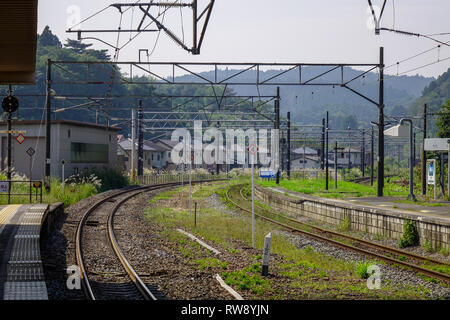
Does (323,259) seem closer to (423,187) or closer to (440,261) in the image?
(440,261)

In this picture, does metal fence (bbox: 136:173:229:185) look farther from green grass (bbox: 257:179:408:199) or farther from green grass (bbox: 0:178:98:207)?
green grass (bbox: 0:178:98:207)

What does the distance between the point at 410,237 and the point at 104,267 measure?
888cm

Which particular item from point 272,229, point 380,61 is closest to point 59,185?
point 272,229

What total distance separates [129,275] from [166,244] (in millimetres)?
4441

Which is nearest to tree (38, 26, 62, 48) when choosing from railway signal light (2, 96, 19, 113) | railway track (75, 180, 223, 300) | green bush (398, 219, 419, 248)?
railway signal light (2, 96, 19, 113)

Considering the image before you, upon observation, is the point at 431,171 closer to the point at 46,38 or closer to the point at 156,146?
the point at 156,146

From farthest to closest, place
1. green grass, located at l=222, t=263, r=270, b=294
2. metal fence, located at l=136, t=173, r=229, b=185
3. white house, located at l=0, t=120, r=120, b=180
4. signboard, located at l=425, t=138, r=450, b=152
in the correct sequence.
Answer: metal fence, located at l=136, t=173, r=229, b=185
white house, located at l=0, t=120, r=120, b=180
signboard, located at l=425, t=138, r=450, b=152
green grass, located at l=222, t=263, r=270, b=294

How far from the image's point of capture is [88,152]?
133ft

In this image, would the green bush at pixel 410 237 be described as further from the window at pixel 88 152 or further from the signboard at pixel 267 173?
the signboard at pixel 267 173

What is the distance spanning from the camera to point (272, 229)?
67.3 feet

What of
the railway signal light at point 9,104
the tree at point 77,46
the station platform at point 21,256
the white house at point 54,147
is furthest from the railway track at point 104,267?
the tree at point 77,46

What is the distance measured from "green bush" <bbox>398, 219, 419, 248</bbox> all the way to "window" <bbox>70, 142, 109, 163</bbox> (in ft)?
85.0

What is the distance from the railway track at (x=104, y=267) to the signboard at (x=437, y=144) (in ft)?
56.9

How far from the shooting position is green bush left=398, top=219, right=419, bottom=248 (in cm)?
1634
